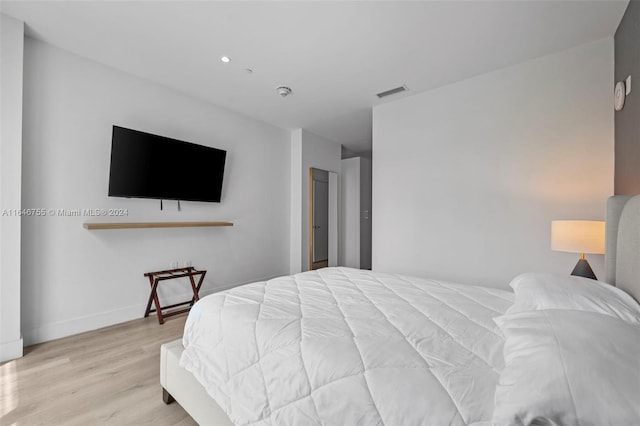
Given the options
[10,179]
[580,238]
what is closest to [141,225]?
[10,179]

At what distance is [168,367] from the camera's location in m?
1.59

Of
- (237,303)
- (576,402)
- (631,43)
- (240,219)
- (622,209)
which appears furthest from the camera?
(240,219)

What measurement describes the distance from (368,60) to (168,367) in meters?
2.94

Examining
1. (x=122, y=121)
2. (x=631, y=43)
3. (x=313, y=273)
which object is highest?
(x=631, y=43)

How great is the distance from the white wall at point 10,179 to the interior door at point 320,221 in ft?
12.4

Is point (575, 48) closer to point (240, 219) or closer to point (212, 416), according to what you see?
point (212, 416)

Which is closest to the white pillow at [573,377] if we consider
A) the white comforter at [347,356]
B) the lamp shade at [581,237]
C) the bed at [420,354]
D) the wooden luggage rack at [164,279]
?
the bed at [420,354]

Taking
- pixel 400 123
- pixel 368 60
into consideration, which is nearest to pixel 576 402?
pixel 368 60

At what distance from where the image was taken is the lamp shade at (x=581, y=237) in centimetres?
201

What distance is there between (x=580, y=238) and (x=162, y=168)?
12.7ft

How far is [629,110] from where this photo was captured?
1989mm

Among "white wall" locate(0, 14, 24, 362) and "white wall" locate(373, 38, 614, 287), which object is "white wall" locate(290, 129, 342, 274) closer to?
"white wall" locate(373, 38, 614, 287)

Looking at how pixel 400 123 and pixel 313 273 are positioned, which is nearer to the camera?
pixel 313 273

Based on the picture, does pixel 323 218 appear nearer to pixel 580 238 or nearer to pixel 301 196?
pixel 301 196
